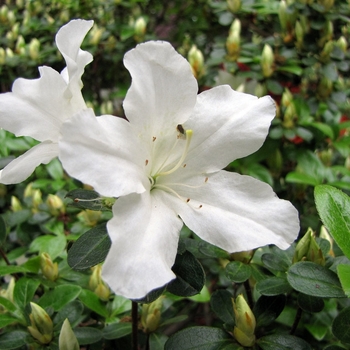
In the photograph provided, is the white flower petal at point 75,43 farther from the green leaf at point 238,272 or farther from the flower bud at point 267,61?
the flower bud at point 267,61

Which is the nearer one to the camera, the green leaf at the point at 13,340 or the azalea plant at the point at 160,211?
the azalea plant at the point at 160,211

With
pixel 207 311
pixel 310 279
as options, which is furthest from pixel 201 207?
pixel 207 311

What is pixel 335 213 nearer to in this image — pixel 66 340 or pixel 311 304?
pixel 311 304

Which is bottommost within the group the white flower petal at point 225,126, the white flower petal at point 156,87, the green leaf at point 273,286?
the green leaf at point 273,286

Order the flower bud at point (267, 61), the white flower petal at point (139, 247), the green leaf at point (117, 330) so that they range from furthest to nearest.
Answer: the flower bud at point (267, 61)
the green leaf at point (117, 330)
the white flower petal at point (139, 247)

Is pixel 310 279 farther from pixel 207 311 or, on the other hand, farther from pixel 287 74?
pixel 287 74

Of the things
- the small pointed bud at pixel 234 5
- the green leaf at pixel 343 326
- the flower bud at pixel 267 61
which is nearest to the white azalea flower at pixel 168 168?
the green leaf at pixel 343 326
